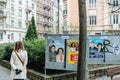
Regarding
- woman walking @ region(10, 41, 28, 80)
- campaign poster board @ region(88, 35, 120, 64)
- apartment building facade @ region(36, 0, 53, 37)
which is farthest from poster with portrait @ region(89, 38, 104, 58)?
apartment building facade @ region(36, 0, 53, 37)

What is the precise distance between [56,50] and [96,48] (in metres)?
1.53

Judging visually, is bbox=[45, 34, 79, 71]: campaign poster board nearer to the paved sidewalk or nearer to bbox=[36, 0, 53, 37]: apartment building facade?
the paved sidewalk

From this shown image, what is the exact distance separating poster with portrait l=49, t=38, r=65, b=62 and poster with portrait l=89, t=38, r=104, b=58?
107 centimetres

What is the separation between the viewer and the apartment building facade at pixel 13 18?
2945 inches

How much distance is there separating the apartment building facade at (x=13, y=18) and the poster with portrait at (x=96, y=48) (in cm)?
5819

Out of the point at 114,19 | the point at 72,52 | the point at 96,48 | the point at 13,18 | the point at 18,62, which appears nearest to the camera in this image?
the point at 18,62

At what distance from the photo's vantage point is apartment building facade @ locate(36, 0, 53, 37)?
97.8m

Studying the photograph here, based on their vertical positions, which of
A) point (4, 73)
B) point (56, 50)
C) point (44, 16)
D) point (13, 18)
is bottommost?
point (4, 73)

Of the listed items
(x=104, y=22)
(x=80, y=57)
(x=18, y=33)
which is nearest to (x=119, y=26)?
(x=104, y=22)

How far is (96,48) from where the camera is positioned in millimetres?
12312

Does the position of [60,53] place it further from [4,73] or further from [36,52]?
[4,73]

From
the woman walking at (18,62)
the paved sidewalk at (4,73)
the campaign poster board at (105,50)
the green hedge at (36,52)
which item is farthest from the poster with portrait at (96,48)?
the paved sidewalk at (4,73)

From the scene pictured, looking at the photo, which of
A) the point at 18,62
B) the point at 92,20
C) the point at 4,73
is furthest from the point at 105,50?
the point at 92,20

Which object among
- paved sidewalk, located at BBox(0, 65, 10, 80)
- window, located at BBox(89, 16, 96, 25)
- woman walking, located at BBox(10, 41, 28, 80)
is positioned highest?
window, located at BBox(89, 16, 96, 25)
